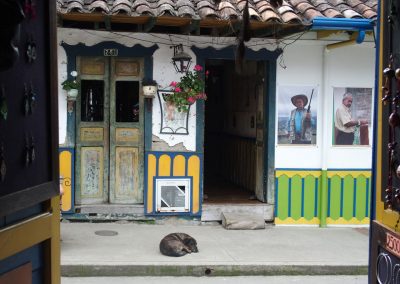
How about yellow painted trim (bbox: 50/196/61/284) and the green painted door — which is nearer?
yellow painted trim (bbox: 50/196/61/284)

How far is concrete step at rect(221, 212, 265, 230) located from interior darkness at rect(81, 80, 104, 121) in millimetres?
2726

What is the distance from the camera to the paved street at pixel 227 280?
7074mm

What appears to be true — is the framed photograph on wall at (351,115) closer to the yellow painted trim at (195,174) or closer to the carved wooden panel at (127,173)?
the yellow painted trim at (195,174)

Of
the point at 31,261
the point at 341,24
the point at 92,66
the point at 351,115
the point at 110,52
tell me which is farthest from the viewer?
the point at 351,115

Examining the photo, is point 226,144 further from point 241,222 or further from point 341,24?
point 341,24

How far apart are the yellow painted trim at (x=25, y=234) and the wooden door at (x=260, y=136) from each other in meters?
7.68

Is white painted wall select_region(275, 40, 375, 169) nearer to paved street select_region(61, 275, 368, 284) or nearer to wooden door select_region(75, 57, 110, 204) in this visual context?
paved street select_region(61, 275, 368, 284)

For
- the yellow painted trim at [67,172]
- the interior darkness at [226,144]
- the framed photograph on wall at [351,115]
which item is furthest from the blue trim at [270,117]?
the yellow painted trim at [67,172]

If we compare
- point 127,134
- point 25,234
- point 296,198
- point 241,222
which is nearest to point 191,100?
point 127,134

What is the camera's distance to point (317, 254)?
8.20 metres

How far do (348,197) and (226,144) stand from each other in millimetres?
4189

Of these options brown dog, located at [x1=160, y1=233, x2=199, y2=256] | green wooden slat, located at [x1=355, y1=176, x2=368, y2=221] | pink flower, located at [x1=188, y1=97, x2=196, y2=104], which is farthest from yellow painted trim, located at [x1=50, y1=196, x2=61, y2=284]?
green wooden slat, located at [x1=355, y1=176, x2=368, y2=221]

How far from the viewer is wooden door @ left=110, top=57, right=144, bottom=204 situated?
9680mm

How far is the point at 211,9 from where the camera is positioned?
8.38 metres
